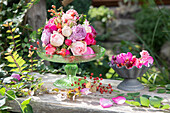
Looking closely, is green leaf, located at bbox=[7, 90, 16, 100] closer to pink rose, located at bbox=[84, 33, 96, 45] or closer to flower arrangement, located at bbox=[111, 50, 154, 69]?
pink rose, located at bbox=[84, 33, 96, 45]

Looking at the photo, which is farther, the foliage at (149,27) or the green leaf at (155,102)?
the foliage at (149,27)

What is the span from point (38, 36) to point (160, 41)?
4.34 m

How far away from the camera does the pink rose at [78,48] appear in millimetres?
1566

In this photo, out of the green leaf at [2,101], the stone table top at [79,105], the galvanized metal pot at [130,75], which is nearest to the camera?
the stone table top at [79,105]

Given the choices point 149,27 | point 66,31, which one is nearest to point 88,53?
point 66,31

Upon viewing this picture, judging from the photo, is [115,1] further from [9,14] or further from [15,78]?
[15,78]

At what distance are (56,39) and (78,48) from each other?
17cm

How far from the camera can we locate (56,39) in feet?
5.14

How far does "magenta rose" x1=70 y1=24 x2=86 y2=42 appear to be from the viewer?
1.59m

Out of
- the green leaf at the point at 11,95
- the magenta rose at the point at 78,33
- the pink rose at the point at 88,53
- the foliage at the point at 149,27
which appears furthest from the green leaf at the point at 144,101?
the foliage at the point at 149,27

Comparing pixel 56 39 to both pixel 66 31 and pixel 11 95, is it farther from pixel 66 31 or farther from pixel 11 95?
pixel 11 95

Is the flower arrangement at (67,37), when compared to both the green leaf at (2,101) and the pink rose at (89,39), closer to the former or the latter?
the pink rose at (89,39)

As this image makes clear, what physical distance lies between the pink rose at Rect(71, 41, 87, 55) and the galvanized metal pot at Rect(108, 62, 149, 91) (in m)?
0.29

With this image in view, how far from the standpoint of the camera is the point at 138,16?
6395 millimetres
